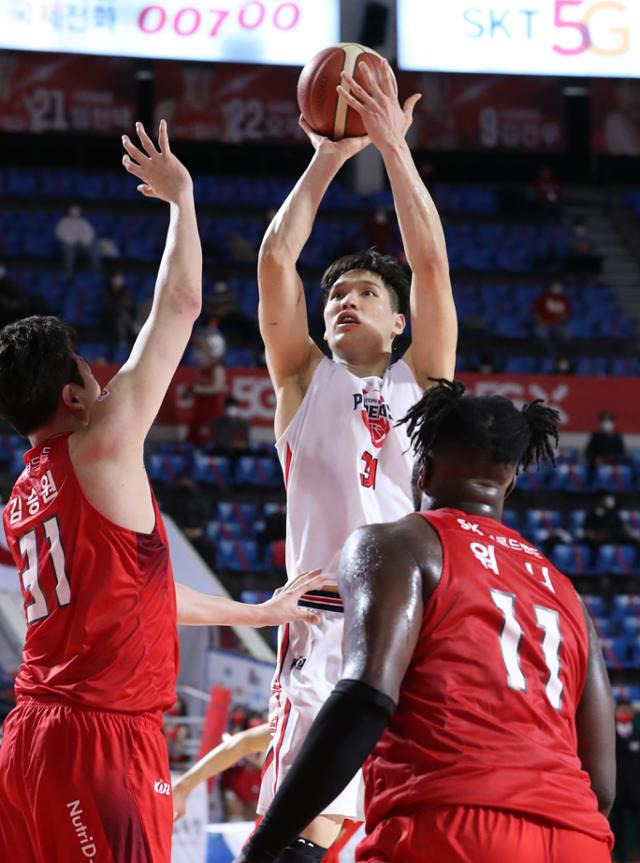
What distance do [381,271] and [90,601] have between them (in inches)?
73.9

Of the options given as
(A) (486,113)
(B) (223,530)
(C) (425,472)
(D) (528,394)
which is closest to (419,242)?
(C) (425,472)

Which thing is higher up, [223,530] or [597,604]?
[223,530]

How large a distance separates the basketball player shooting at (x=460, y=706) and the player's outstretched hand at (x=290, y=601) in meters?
1.08

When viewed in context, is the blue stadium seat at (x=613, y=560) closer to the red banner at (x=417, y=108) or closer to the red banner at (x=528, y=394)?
the red banner at (x=528, y=394)

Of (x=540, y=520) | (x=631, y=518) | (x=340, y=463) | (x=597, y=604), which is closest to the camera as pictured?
(x=340, y=463)

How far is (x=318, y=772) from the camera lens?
2479mm

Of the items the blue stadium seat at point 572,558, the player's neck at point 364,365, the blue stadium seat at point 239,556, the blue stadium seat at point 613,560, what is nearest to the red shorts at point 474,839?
the player's neck at point 364,365

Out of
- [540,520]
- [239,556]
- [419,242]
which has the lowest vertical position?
[239,556]

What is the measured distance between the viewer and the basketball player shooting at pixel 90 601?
3348mm

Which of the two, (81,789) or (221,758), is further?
(221,758)

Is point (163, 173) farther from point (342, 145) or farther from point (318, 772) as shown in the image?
point (318, 772)

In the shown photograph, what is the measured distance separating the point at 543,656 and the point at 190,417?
14003mm

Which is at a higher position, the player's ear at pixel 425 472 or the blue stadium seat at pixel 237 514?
the player's ear at pixel 425 472

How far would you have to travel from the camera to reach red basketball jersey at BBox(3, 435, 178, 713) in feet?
11.3
